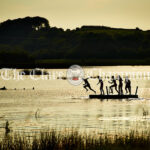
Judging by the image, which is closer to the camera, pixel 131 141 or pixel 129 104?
pixel 131 141

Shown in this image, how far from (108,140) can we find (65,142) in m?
2.26

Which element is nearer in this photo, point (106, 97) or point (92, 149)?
point (92, 149)

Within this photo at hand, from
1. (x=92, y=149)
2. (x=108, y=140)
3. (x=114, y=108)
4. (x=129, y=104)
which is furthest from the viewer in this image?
(x=129, y=104)

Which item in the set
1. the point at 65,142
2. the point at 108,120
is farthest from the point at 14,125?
the point at 65,142

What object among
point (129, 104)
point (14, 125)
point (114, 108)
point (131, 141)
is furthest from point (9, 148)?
point (129, 104)

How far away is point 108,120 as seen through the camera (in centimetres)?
4784

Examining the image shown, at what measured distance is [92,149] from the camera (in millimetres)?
24172

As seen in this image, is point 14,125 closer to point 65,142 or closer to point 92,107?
point 65,142

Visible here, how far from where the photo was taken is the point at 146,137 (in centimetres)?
2705

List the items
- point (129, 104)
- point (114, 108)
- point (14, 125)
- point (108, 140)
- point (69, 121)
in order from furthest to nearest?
point (129, 104) → point (114, 108) → point (69, 121) → point (14, 125) → point (108, 140)

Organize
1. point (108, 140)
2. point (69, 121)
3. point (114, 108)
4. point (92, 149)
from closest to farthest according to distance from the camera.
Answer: point (92, 149) < point (108, 140) < point (69, 121) < point (114, 108)

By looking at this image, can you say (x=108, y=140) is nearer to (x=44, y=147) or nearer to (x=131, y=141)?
(x=131, y=141)

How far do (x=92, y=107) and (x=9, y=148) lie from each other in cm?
4196

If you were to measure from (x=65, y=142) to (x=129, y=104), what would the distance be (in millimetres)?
44219
